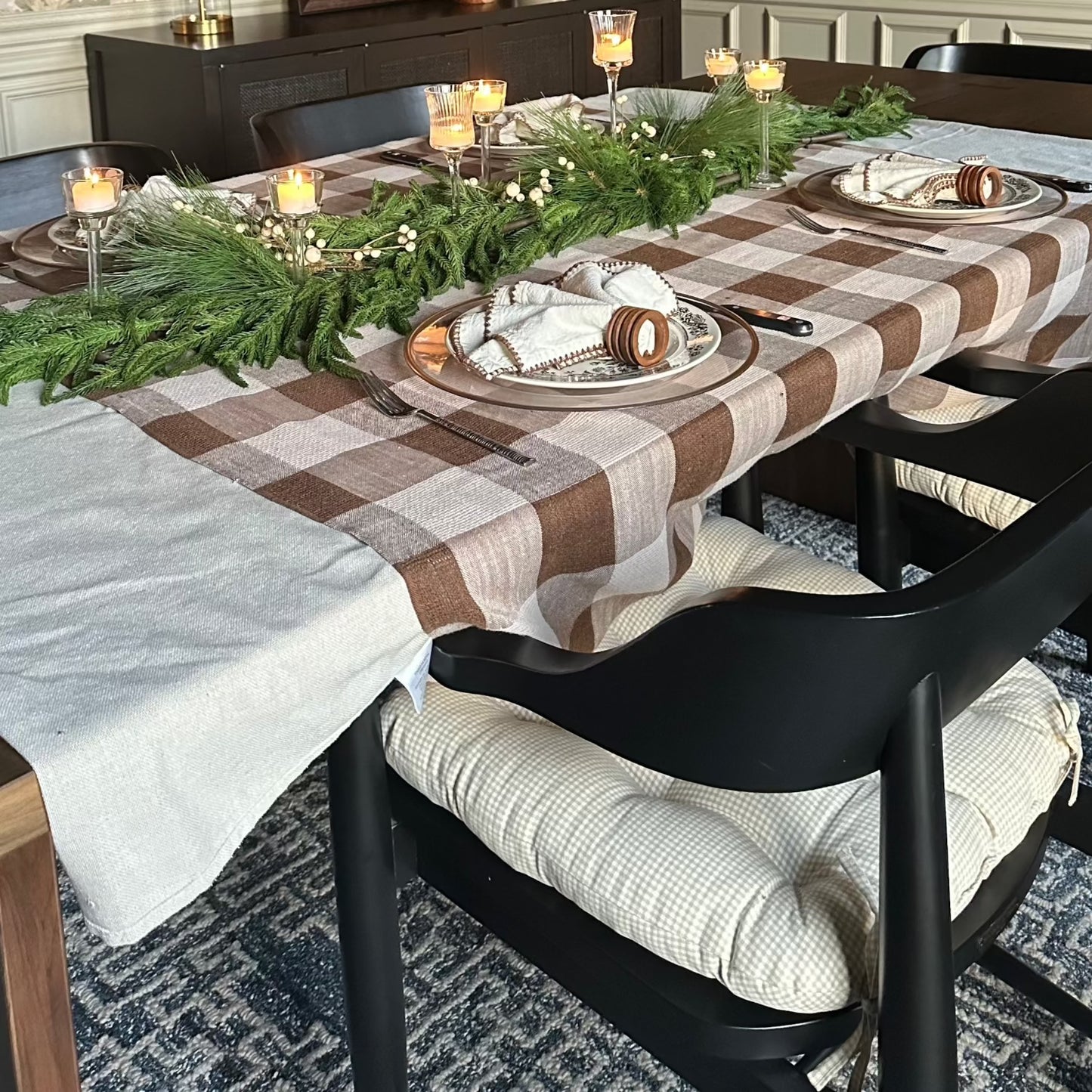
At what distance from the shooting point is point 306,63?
323 centimetres

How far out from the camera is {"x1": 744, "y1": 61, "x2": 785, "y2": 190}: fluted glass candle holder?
1.69m

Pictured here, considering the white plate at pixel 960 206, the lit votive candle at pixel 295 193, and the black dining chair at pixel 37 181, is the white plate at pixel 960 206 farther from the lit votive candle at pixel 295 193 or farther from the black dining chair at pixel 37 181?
the black dining chair at pixel 37 181

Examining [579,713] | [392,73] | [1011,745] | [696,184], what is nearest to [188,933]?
[579,713]

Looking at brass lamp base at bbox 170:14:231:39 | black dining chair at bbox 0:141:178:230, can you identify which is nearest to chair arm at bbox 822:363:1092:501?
black dining chair at bbox 0:141:178:230

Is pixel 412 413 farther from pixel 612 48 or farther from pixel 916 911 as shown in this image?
pixel 612 48

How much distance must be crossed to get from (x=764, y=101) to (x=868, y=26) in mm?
2713

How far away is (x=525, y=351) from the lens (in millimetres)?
1099

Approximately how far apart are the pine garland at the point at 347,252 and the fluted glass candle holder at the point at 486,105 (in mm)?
57

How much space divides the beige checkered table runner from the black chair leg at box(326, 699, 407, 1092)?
0.18m

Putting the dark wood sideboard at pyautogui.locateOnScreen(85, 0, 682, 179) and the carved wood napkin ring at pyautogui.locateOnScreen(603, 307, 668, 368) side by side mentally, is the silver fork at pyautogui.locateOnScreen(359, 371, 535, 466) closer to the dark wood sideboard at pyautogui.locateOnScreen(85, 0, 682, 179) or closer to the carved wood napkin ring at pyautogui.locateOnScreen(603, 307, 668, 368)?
the carved wood napkin ring at pyautogui.locateOnScreen(603, 307, 668, 368)

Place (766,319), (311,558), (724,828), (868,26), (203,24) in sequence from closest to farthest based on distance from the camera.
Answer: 1. (311,558)
2. (724,828)
3. (766,319)
4. (203,24)
5. (868,26)

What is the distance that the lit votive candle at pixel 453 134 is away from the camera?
1.50m

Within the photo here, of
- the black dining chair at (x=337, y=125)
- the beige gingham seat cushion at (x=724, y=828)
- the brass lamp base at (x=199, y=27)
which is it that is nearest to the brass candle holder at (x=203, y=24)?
the brass lamp base at (x=199, y=27)

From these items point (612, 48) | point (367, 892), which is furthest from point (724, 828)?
point (612, 48)
